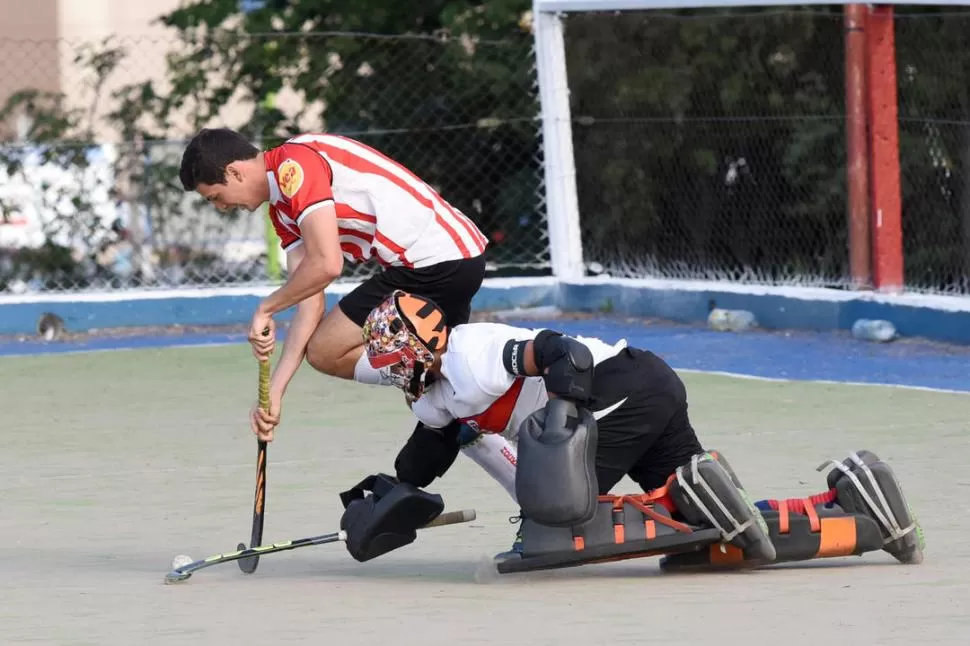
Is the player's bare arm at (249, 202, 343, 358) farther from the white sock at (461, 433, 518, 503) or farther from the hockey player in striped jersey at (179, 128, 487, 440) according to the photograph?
the white sock at (461, 433, 518, 503)

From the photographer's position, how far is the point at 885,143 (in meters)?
11.2

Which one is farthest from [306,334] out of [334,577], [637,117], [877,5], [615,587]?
[637,117]

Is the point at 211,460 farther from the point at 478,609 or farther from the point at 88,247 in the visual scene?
the point at 88,247

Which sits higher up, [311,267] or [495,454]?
[311,267]

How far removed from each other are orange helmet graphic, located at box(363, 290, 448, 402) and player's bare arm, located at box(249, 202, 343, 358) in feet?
1.41

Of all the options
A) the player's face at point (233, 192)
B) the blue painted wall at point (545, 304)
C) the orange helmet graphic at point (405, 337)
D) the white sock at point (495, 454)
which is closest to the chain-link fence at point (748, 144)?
the blue painted wall at point (545, 304)

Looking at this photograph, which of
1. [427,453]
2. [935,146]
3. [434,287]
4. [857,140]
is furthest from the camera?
[857,140]

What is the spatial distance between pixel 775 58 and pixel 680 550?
6848 millimetres

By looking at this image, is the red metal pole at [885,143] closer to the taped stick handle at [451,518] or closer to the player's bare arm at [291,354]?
the player's bare arm at [291,354]

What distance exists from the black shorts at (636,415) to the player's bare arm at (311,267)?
0.92 m

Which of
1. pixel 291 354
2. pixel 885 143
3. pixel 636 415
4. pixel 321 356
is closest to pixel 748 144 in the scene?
pixel 885 143

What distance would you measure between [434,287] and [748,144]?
573cm

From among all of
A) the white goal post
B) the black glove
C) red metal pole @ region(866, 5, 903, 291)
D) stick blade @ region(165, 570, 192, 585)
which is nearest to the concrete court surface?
stick blade @ region(165, 570, 192, 585)

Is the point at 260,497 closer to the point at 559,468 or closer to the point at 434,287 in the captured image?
the point at 434,287
